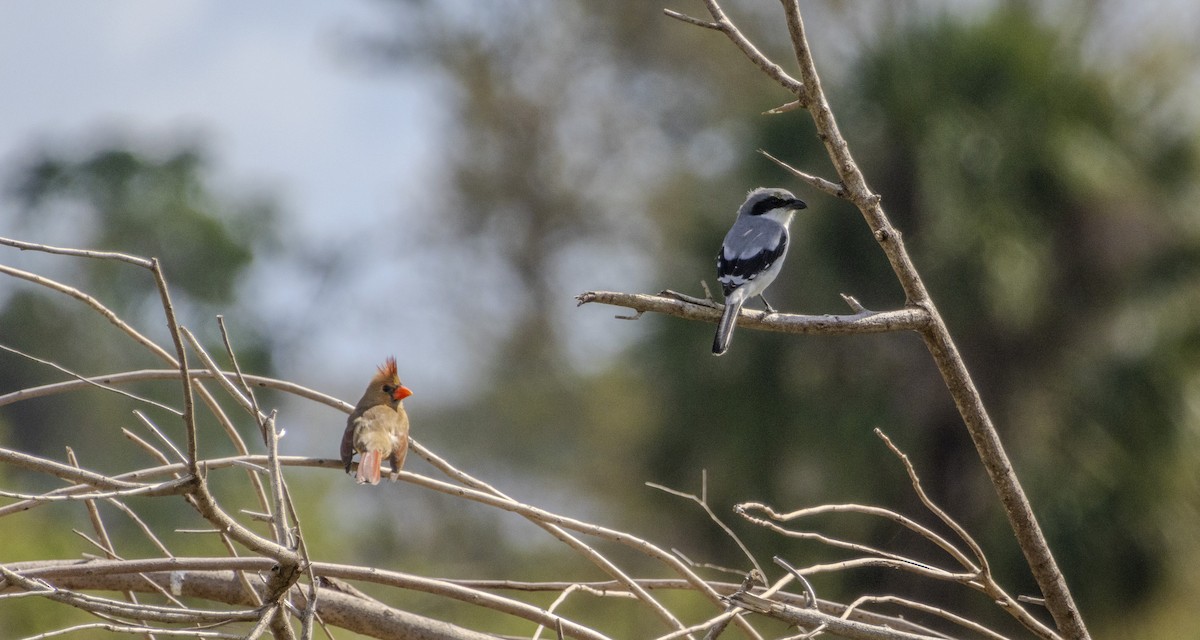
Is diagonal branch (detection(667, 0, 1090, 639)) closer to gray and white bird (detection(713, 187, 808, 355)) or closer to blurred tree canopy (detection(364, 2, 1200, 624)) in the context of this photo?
gray and white bird (detection(713, 187, 808, 355))

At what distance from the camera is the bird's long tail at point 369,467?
3.86 m

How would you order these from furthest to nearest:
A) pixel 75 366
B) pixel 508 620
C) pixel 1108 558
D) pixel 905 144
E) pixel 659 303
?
pixel 75 366
pixel 508 620
pixel 905 144
pixel 1108 558
pixel 659 303

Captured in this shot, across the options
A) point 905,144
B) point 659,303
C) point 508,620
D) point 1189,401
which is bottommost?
point 508,620

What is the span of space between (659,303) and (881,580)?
8.43m

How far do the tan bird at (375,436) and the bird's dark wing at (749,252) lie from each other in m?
1.41

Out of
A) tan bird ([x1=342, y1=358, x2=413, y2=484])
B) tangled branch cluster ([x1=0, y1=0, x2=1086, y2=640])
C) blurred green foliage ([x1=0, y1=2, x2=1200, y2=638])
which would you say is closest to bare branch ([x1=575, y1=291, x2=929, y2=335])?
tangled branch cluster ([x1=0, y1=0, x2=1086, y2=640])

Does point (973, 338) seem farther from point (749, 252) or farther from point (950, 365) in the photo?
point (950, 365)

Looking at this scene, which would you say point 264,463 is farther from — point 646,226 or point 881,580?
point 646,226

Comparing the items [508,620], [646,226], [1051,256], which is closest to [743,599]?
[1051,256]

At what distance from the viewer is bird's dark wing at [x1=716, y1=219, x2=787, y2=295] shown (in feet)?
16.6

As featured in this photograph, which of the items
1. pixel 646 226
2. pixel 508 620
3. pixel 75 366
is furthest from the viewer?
pixel 646 226

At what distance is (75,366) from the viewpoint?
53.3 ft

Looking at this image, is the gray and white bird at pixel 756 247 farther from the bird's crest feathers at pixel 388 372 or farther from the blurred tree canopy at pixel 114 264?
the blurred tree canopy at pixel 114 264

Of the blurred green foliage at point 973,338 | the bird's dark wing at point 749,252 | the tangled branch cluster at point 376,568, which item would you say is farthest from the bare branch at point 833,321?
the blurred green foliage at point 973,338
